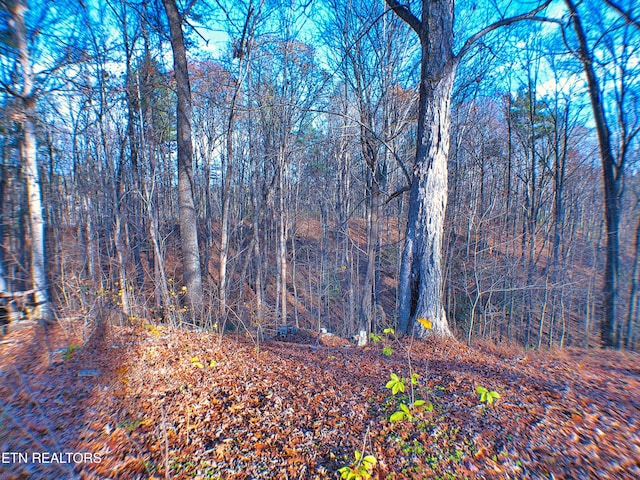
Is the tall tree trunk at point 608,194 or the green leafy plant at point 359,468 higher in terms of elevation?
the tall tree trunk at point 608,194

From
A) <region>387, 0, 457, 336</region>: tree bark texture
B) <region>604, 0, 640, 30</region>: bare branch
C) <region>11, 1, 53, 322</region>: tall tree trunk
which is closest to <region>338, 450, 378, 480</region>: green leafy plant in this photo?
<region>387, 0, 457, 336</region>: tree bark texture

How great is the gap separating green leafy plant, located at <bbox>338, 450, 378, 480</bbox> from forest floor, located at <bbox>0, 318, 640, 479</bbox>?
0.31ft

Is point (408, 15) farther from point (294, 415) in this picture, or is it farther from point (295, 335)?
point (295, 335)

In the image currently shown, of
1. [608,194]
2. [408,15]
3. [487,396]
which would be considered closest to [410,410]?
[487,396]

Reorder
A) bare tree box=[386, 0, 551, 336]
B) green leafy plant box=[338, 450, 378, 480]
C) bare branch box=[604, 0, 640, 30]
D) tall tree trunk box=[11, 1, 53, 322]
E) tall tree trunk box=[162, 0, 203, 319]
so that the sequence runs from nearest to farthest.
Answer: green leafy plant box=[338, 450, 378, 480]
tall tree trunk box=[11, 1, 53, 322]
bare tree box=[386, 0, 551, 336]
bare branch box=[604, 0, 640, 30]
tall tree trunk box=[162, 0, 203, 319]

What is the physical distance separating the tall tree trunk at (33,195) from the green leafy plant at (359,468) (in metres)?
5.35

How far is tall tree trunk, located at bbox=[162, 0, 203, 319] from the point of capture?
334 inches

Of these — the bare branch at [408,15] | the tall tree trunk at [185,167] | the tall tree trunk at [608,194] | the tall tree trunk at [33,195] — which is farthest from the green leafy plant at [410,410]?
the tall tree trunk at [608,194]

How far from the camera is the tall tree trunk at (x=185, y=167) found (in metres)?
8.48

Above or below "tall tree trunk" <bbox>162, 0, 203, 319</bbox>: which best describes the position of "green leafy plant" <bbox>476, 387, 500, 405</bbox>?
below

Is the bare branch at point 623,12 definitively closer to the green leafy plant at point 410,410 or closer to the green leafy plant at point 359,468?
the green leafy plant at point 410,410

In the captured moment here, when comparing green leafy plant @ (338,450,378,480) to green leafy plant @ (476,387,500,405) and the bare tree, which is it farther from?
the bare tree

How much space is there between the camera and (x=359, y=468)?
7.00 feet

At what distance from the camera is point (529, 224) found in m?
13.9
